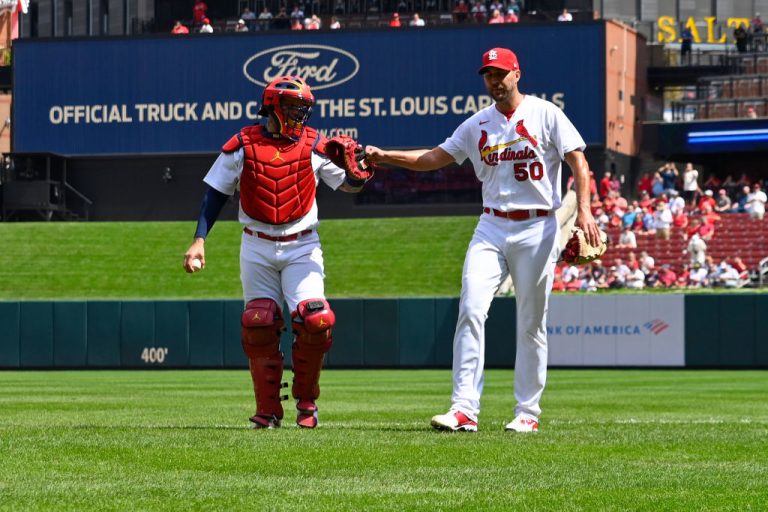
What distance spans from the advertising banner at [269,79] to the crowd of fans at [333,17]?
0.65 m

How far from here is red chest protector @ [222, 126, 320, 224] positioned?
888 centimetres

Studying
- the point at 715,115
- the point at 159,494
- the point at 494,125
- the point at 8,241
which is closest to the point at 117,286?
the point at 8,241

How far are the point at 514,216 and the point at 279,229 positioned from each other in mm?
1429

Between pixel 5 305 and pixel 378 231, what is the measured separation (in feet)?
43.8

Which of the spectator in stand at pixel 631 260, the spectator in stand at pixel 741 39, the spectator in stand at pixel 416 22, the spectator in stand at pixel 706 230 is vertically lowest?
the spectator in stand at pixel 631 260

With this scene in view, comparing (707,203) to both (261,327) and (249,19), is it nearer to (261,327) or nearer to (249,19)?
(249,19)

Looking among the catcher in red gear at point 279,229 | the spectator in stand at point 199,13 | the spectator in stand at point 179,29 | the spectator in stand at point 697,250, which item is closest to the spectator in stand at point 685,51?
the spectator in stand at point 199,13

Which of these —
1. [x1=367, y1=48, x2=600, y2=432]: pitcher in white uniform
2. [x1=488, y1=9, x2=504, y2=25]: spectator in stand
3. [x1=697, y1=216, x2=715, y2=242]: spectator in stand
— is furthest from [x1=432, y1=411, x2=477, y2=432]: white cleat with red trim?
[x1=488, y1=9, x2=504, y2=25]: spectator in stand

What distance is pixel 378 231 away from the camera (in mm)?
38719

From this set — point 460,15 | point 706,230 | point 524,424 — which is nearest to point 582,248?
point 524,424

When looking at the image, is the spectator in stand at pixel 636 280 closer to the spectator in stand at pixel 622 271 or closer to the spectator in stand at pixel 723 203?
the spectator in stand at pixel 622 271

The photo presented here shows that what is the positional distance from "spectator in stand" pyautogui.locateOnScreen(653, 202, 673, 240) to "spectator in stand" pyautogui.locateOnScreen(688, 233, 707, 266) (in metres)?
1.92

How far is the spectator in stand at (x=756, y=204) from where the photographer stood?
1352 inches

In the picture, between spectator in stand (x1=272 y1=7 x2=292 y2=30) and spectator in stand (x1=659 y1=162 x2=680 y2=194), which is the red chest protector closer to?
spectator in stand (x1=659 y1=162 x2=680 y2=194)
